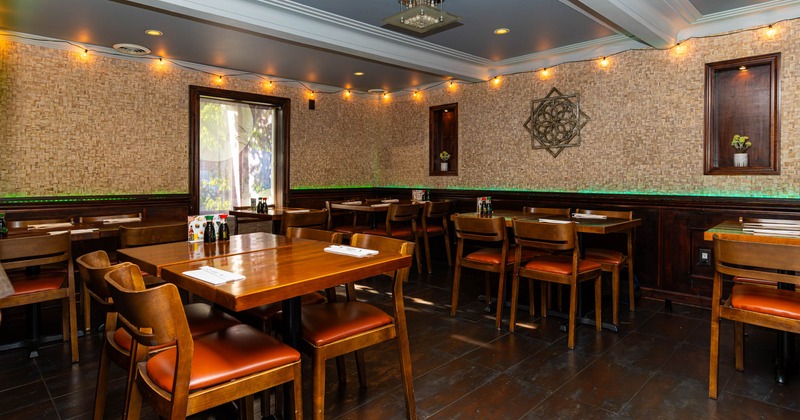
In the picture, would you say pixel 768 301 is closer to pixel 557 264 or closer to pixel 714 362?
pixel 714 362

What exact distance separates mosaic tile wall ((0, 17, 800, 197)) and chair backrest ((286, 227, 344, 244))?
3.43 m

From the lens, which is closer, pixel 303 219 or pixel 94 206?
pixel 303 219

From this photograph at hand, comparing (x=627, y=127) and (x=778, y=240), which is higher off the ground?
(x=627, y=127)

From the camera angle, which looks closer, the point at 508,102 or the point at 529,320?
the point at 529,320

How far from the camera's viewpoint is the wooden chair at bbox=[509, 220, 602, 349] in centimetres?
320

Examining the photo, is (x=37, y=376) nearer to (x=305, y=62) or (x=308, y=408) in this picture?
(x=308, y=408)

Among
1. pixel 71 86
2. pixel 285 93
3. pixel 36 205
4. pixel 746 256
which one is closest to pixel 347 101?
pixel 285 93

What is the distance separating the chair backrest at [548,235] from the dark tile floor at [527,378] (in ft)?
2.37

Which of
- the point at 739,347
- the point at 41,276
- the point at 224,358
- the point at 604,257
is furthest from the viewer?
the point at 604,257

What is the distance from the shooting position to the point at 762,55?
161 inches

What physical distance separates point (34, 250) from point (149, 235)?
Answer: 64 cm

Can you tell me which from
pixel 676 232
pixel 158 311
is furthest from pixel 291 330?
pixel 676 232

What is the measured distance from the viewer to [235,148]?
21.1 feet

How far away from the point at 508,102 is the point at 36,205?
5614 mm
